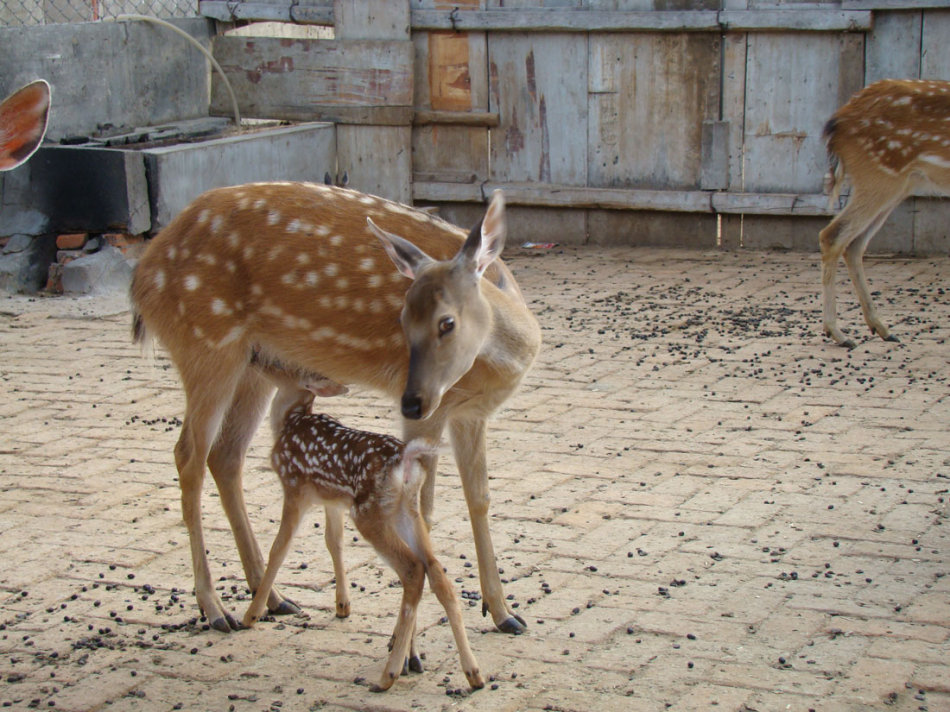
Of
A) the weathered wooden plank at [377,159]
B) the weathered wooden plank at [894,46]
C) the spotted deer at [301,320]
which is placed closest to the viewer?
the spotted deer at [301,320]

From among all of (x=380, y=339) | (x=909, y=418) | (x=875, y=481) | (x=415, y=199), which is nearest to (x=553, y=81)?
(x=415, y=199)

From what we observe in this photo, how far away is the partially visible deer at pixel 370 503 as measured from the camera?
153 inches

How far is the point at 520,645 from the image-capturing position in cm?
421

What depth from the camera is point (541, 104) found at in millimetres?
10992

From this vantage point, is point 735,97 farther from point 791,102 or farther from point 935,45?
point 935,45

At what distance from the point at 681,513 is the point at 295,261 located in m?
1.92

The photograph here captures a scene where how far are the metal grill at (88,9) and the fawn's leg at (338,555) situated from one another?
826 cm

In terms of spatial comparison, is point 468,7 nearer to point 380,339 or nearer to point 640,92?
point 640,92

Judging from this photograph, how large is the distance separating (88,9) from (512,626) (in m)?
9.64

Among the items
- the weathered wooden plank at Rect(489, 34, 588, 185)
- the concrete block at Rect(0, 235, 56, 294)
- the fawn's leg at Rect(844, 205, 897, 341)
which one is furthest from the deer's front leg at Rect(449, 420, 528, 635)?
the weathered wooden plank at Rect(489, 34, 588, 185)

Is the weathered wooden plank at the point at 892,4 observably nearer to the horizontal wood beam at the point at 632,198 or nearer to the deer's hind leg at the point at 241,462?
the horizontal wood beam at the point at 632,198

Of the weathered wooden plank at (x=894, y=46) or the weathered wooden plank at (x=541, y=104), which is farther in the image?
the weathered wooden plank at (x=541, y=104)

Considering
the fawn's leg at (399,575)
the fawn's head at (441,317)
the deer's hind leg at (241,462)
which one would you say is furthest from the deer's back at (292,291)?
the fawn's leg at (399,575)

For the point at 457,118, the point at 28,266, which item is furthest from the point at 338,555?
the point at 457,118
